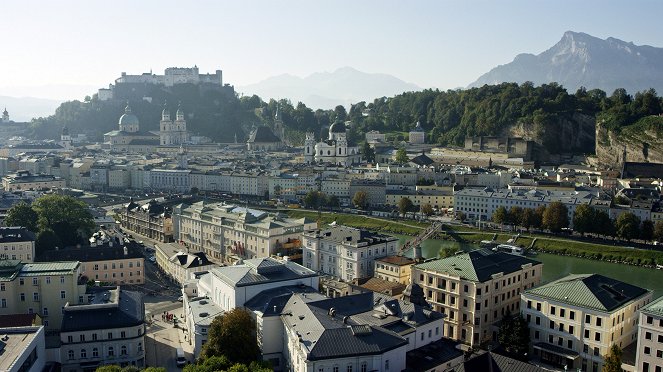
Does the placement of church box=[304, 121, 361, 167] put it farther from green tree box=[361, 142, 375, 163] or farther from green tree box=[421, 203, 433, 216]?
green tree box=[421, 203, 433, 216]

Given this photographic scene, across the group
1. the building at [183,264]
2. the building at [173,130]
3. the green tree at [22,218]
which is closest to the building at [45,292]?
the building at [183,264]

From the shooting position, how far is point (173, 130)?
88.1 metres

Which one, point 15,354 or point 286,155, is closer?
point 15,354

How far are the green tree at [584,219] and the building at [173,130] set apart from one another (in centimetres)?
5806

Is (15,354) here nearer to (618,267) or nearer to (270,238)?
(270,238)

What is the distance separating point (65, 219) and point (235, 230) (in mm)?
8443

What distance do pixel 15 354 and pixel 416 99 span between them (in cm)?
8043

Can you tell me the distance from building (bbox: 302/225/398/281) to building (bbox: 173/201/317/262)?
82.2 inches

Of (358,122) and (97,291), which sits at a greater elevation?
(358,122)

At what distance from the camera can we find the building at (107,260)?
27.9 m

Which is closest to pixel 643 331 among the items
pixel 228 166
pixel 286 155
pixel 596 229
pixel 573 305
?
pixel 573 305

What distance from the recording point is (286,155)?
75500 mm

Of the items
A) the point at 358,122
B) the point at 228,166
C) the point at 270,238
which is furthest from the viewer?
the point at 358,122

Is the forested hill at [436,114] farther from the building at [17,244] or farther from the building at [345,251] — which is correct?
the building at [17,244]
